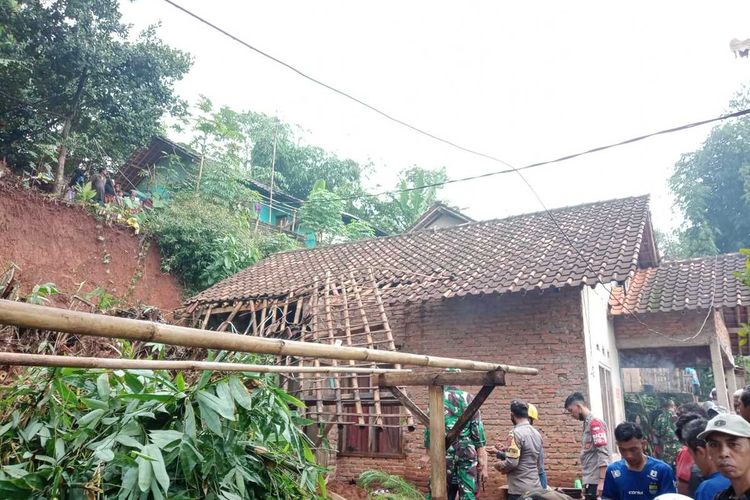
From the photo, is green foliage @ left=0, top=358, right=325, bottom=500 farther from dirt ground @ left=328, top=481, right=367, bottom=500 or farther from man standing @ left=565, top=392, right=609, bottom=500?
dirt ground @ left=328, top=481, right=367, bottom=500

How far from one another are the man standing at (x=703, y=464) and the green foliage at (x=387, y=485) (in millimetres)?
5085

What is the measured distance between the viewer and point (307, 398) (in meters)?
6.66

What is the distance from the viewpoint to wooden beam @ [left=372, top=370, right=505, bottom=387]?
163 inches

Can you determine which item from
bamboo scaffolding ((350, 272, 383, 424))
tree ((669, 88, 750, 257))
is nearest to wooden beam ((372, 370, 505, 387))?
bamboo scaffolding ((350, 272, 383, 424))

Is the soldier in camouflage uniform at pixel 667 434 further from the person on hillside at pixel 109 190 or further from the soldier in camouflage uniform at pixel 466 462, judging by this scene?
the person on hillside at pixel 109 190

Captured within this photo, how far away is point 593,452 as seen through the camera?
221 inches

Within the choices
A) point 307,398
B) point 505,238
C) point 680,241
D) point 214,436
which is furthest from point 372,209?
point 214,436

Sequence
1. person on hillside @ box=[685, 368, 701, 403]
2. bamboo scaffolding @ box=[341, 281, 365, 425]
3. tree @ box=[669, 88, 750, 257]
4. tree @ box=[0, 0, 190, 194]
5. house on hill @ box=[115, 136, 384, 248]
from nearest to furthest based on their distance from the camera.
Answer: bamboo scaffolding @ box=[341, 281, 365, 425]
tree @ box=[0, 0, 190, 194]
person on hillside @ box=[685, 368, 701, 403]
house on hill @ box=[115, 136, 384, 248]
tree @ box=[669, 88, 750, 257]

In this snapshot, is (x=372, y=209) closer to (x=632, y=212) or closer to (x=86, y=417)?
(x=632, y=212)

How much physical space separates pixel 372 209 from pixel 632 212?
17.1m

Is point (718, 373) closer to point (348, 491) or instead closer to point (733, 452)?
point (348, 491)

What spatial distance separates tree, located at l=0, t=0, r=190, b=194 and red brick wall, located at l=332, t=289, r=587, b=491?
31.2ft

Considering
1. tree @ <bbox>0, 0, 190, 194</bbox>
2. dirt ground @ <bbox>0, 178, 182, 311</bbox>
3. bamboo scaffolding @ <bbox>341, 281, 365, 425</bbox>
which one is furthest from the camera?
tree @ <bbox>0, 0, 190, 194</bbox>

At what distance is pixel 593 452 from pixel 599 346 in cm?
407
